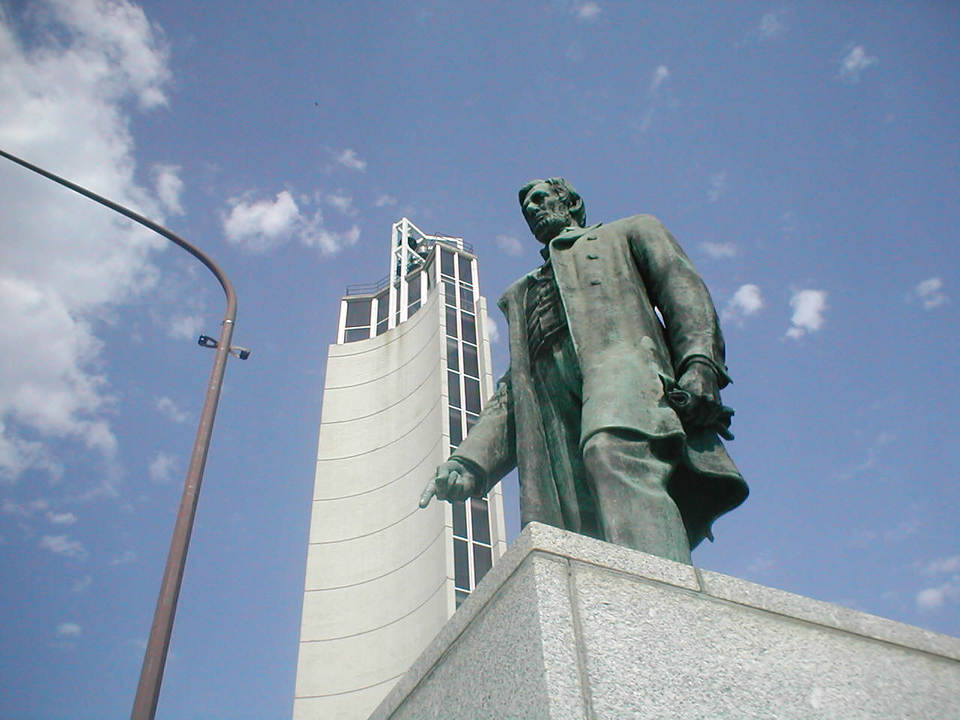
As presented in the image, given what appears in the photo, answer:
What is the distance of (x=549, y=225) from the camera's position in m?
5.42

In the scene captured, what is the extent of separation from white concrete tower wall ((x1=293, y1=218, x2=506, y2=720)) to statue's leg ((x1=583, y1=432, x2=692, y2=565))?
92.5ft

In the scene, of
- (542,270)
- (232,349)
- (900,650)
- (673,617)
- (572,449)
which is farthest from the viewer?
(232,349)

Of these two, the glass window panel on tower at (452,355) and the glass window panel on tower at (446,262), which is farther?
the glass window panel on tower at (446,262)

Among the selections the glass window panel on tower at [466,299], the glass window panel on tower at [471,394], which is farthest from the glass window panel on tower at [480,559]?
the glass window panel on tower at [466,299]

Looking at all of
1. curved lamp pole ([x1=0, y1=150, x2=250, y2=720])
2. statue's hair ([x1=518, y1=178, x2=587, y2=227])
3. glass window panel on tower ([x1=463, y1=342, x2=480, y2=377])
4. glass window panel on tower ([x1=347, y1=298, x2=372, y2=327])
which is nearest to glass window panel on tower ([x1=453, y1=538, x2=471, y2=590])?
glass window panel on tower ([x1=463, y1=342, x2=480, y2=377])

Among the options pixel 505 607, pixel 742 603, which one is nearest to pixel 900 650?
pixel 742 603

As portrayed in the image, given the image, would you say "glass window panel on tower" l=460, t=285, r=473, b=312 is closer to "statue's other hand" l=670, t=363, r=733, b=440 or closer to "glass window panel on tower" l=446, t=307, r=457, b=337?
"glass window panel on tower" l=446, t=307, r=457, b=337

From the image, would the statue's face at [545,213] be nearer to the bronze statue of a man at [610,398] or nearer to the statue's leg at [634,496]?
the bronze statue of a man at [610,398]

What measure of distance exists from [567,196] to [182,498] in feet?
14.7

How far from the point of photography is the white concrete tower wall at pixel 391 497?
108 ft

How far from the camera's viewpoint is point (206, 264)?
10578 mm

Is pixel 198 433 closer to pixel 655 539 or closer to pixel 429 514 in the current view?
pixel 655 539

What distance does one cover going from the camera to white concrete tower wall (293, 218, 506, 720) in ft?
108

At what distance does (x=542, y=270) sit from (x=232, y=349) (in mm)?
5307
